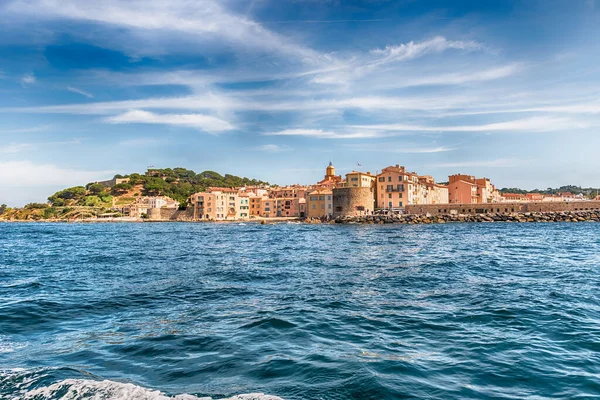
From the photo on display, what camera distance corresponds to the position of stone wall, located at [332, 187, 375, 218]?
64.9 m

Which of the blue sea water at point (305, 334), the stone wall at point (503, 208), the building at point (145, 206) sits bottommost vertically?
the blue sea water at point (305, 334)

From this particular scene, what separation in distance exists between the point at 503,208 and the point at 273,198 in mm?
48078

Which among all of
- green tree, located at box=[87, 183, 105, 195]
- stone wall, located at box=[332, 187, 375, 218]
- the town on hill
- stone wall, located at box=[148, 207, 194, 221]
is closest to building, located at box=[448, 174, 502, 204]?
the town on hill

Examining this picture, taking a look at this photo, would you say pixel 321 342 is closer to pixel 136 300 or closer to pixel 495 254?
pixel 136 300

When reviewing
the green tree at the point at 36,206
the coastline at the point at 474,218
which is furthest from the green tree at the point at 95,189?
the coastline at the point at 474,218

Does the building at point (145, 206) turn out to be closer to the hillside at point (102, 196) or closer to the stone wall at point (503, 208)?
the hillside at point (102, 196)

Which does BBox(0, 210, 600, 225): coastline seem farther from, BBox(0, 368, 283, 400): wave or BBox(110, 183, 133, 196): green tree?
BBox(110, 183, 133, 196): green tree

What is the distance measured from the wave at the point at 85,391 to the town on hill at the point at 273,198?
60.8 metres

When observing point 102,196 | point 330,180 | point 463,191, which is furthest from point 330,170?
point 102,196

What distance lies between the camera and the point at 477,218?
192ft

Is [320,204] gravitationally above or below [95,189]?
below

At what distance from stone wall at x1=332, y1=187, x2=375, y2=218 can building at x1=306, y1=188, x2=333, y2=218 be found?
483 centimetres

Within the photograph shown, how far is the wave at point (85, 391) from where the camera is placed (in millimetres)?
4723

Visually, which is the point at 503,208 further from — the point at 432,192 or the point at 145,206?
the point at 145,206
